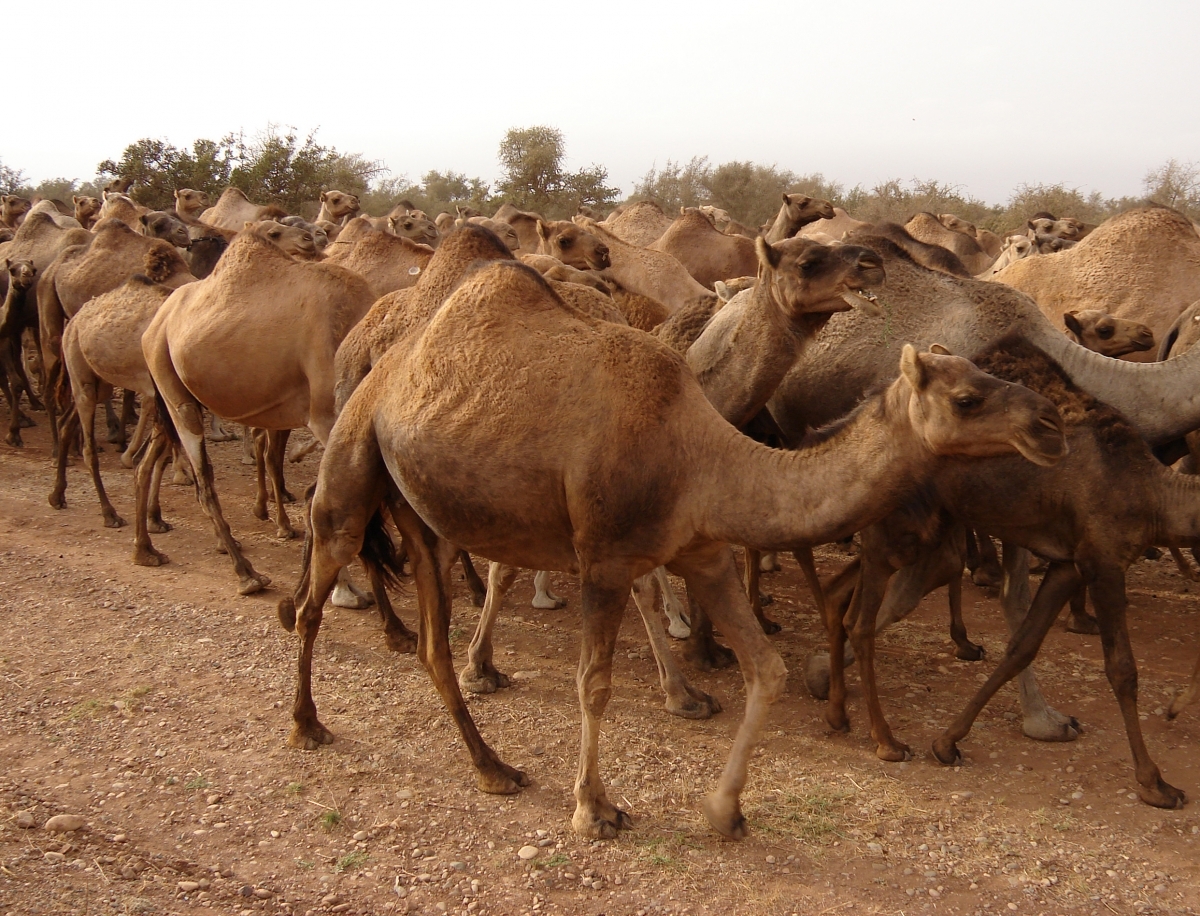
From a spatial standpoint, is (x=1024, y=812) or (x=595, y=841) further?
(x=1024, y=812)

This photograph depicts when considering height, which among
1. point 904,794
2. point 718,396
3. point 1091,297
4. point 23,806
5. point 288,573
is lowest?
point 288,573

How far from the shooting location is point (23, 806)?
4664 millimetres

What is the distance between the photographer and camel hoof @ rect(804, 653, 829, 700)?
20.1 ft

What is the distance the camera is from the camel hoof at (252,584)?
25.5 feet

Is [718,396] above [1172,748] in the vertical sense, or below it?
above

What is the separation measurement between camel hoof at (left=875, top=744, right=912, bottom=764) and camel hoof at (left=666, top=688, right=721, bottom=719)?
0.92 metres

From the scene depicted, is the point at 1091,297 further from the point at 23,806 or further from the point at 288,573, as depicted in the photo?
the point at 23,806

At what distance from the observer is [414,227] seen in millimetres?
13523

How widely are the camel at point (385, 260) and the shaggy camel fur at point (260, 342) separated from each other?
2.72 ft

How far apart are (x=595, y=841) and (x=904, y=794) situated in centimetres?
149

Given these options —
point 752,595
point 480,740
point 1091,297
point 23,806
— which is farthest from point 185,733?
point 1091,297

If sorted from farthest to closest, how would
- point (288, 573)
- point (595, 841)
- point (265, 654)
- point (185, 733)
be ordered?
point (288, 573) → point (265, 654) → point (185, 733) → point (595, 841)

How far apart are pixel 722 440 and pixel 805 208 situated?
5916mm

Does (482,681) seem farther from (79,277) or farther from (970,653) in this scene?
(79,277)
